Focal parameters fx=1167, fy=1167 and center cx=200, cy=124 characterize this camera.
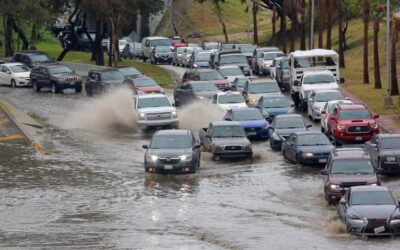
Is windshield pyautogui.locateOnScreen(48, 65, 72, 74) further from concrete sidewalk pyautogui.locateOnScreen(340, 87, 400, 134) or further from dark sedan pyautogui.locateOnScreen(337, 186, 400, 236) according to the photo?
dark sedan pyautogui.locateOnScreen(337, 186, 400, 236)

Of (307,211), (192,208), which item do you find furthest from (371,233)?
(192,208)

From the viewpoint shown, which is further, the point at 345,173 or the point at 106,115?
the point at 106,115

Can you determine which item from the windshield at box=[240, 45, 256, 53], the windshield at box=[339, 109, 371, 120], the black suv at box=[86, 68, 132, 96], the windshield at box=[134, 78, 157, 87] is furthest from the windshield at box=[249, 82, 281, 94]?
the windshield at box=[240, 45, 256, 53]

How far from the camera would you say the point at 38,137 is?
169ft

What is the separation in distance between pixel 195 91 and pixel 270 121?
7.19 m

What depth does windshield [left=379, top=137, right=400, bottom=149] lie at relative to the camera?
3962 centimetres

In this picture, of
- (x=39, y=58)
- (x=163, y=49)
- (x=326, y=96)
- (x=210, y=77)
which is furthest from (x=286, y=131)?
(x=163, y=49)

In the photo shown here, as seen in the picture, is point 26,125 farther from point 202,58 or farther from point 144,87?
point 202,58

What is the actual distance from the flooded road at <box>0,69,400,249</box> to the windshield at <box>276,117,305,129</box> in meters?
1.25

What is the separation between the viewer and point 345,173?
115 feet

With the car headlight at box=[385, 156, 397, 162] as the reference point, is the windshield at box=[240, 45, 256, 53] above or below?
below

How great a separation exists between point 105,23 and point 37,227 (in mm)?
56427

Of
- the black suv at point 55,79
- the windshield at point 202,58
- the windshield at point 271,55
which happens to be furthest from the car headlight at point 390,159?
the windshield at point 202,58

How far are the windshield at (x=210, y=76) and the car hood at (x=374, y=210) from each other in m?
33.2
